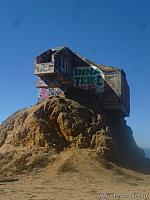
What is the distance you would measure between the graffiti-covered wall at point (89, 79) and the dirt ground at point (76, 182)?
416 inches

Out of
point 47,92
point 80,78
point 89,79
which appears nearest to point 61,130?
point 47,92

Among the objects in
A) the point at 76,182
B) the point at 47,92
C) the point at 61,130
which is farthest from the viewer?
the point at 47,92

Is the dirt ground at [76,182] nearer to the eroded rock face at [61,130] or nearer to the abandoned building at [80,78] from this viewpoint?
the eroded rock face at [61,130]

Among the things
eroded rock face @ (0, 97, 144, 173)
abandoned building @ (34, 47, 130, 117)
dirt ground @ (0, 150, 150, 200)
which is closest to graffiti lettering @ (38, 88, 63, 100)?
abandoned building @ (34, 47, 130, 117)

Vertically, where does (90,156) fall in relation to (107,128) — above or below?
below

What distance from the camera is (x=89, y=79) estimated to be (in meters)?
50.1

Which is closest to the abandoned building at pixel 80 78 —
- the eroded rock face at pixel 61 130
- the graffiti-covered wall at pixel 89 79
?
the graffiti-covered wall at pixel 89 79

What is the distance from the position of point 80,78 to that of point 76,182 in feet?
61.3

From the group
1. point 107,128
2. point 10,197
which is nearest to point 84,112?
point 107,128

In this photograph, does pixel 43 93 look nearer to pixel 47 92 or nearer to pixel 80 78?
pixel 47 92

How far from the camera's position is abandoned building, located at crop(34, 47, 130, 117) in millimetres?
47350

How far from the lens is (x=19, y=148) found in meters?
42.4

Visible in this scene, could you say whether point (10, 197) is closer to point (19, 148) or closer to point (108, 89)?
point (19, 148)

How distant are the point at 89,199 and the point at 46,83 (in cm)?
2414
